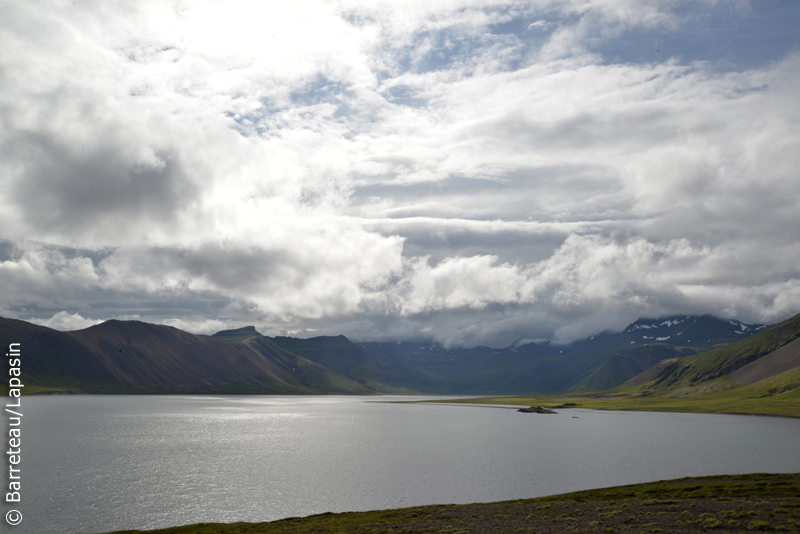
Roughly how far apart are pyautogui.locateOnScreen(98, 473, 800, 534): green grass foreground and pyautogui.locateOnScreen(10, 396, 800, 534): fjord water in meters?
8.86

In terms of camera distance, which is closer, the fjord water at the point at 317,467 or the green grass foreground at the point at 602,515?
the green grass foreground at the point at 602,515

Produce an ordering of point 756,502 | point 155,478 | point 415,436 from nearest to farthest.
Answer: point 756,502
point 155,478
point 415,436

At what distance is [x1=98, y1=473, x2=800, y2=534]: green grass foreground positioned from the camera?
156ft

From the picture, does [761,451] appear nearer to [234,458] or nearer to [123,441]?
[234,458]

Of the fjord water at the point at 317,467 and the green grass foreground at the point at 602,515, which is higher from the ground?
the green grass foreground at the point at 602,515

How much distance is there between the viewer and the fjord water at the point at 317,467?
6950cm

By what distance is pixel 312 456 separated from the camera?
383ft

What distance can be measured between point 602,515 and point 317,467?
6190 centimetres

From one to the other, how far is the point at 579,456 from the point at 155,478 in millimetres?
84564

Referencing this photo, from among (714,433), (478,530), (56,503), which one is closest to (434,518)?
(478,530)

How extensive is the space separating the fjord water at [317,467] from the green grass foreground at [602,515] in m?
8.86

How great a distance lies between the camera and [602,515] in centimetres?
5403

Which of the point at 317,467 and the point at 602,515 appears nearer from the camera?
the point at 602,515

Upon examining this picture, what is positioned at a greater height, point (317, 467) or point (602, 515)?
point (602, 515)
